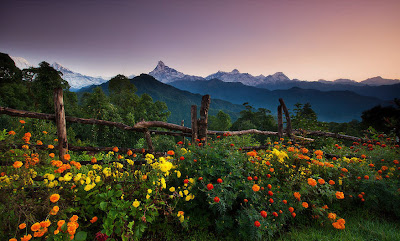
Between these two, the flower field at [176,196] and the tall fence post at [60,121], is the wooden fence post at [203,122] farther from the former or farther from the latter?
the tall fence post at [60,121]

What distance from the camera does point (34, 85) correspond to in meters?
22.4

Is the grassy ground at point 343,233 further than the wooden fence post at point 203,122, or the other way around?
the wooden fence post at point 203,122

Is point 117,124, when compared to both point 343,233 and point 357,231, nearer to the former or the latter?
point 343,233

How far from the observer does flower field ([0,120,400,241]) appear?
5.16ft

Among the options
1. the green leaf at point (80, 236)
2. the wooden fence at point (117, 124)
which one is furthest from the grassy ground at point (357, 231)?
the wooden fence at point (117, 124)

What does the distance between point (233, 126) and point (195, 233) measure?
4434 centimetres

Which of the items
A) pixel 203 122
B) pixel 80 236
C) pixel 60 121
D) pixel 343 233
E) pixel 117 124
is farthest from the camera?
pixel 203 122

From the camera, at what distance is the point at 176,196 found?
83.6 inches

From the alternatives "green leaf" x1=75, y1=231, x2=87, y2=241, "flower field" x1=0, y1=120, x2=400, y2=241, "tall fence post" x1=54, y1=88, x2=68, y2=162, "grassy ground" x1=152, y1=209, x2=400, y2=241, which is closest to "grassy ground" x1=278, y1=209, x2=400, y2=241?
"grassy ground" x1=152, y1=209, x2=400, y2=241

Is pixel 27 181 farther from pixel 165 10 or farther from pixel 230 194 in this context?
pixel 165 10

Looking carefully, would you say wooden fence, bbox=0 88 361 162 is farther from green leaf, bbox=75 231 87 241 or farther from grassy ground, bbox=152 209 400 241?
grassy ground, bbox=152 209 400 241

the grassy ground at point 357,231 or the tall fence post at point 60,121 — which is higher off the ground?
the tall fence post at point 60,121

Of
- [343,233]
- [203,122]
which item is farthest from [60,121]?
[343,233]

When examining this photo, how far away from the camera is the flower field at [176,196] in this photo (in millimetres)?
1574
